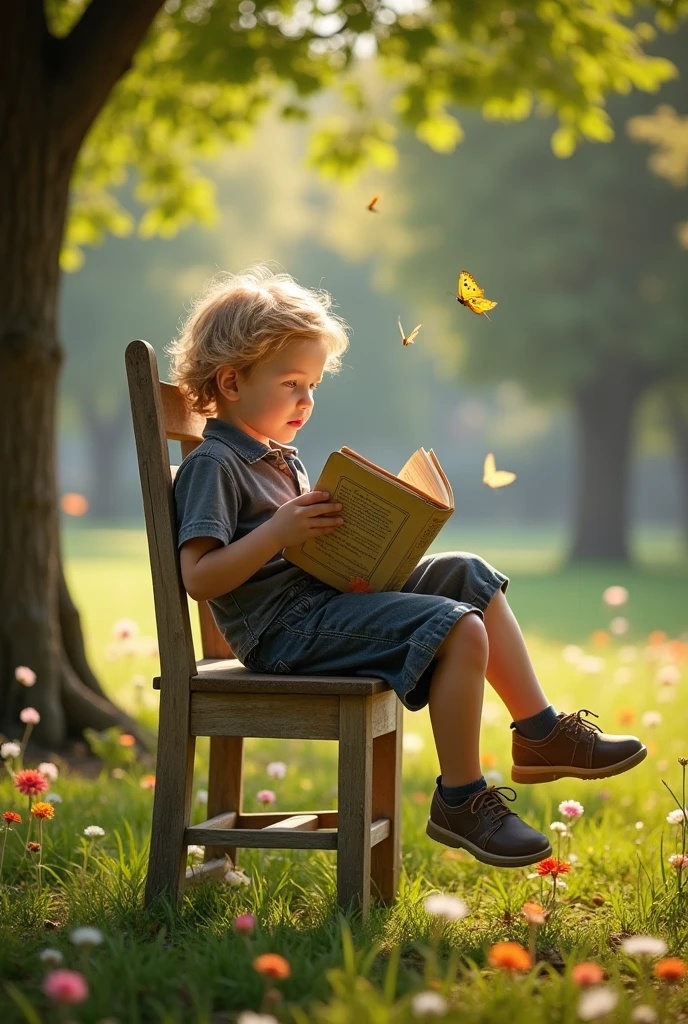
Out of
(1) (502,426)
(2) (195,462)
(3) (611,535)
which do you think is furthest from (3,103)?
(1) (502,426)

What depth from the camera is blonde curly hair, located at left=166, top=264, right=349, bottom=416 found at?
274 centimetres

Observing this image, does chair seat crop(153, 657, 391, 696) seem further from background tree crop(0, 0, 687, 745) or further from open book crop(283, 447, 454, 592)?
background tree crop(0, 0, 687, 745)

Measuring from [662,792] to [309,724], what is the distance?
203cm

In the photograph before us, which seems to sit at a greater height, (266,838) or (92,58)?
(92,58)

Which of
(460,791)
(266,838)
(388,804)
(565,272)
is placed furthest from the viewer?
(565,272)

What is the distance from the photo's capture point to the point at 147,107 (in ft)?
21.9

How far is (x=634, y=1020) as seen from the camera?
5.95ft

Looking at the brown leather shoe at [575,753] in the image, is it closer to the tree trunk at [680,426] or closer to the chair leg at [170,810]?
the chair leg at [170,810]

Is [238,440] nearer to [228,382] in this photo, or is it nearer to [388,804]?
[228,382]

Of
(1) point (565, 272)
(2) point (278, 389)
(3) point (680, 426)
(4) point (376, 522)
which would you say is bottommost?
(4) point (376, 522)

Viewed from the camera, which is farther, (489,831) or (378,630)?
(378,630)

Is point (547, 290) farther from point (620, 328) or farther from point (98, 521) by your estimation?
point (98, 521)

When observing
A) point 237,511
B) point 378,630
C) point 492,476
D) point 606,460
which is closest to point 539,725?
point 378,630

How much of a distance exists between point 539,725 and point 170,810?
34.0 inches
